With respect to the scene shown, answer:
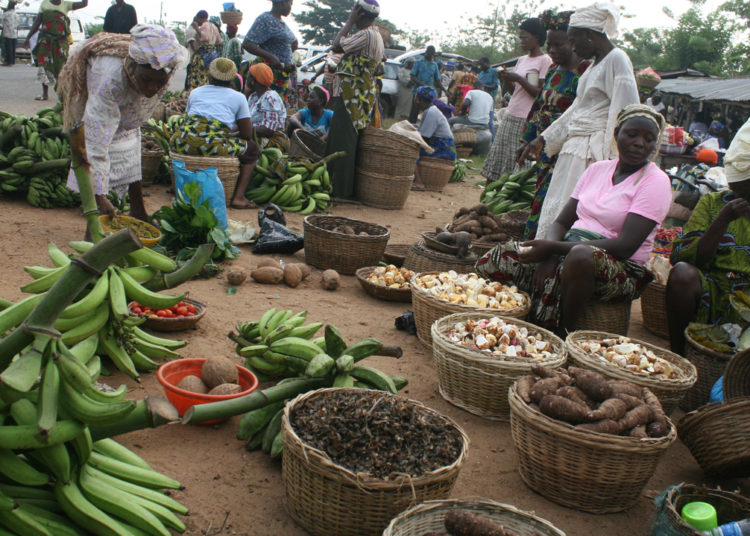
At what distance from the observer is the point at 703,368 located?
3.56m

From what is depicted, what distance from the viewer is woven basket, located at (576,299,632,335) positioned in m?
4.05

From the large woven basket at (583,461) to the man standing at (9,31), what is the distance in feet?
58.3

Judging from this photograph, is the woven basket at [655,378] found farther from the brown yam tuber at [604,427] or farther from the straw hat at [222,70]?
the straw hat at [222,70]

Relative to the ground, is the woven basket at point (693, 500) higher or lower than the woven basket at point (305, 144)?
higher

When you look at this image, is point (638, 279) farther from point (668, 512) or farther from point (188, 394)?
point (188, 394)

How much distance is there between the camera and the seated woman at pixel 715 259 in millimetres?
3723

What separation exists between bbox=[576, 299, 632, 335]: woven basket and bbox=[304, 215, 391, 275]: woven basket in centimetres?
209

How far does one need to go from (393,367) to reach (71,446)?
226 centimetres

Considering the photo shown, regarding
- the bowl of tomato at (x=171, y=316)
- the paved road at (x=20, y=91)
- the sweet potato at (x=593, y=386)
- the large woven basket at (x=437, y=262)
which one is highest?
the sweet potato at (x=593, y=386)

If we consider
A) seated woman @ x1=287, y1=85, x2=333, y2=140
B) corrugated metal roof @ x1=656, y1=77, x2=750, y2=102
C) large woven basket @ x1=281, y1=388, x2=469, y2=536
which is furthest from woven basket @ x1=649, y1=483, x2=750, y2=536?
corrugated metal roof @ x1=656, y1=77, x2=750, y2=102

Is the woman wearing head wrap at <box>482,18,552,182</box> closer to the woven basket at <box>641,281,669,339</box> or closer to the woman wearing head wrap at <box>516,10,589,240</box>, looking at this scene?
the woman wearing head wrap at <box>516,10,589,240</box>

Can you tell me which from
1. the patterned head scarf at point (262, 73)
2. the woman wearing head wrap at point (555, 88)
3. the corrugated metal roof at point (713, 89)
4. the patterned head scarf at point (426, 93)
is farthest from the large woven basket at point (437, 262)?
the corrugated metal roof at point (713, 89)

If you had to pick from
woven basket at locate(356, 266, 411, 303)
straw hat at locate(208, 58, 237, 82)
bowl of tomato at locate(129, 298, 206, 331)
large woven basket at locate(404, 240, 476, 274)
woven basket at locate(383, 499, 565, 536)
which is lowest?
woven basket at locate(356, 266, 411, 303)

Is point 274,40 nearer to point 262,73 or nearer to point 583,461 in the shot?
point 262,73
